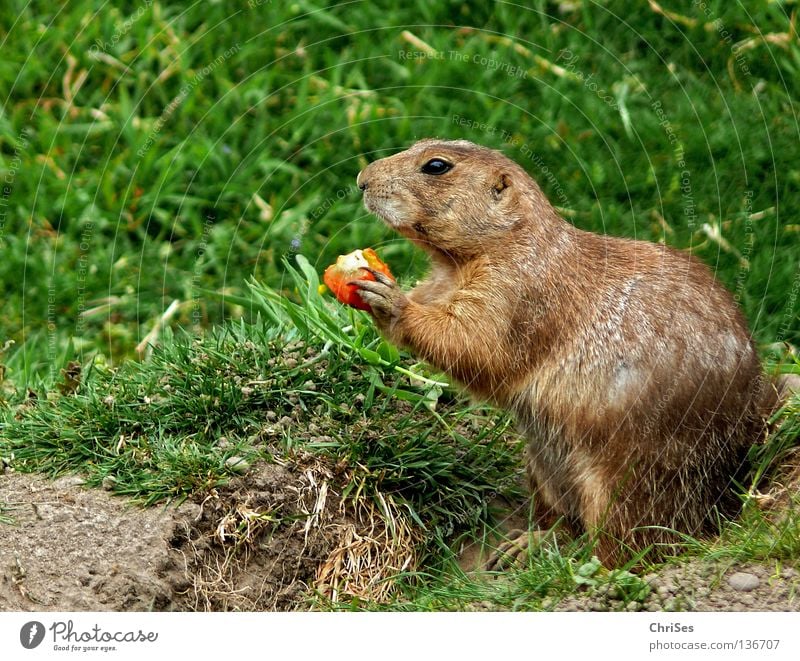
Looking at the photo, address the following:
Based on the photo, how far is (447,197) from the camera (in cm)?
471

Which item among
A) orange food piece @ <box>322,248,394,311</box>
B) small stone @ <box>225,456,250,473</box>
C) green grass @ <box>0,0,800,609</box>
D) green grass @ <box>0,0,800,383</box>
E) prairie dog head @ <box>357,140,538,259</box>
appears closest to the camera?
small stone @ <box>225,456,250,473</box>

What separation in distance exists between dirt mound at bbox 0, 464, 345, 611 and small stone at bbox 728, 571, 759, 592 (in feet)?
4.62

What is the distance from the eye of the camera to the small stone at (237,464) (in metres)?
4.45

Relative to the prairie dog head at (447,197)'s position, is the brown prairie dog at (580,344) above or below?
below

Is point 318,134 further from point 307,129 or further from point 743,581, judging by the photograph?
point 743,581

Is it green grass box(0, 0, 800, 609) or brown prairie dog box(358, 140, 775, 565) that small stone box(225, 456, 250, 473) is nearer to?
brown prairie dog box(358, 140, 775, 565)

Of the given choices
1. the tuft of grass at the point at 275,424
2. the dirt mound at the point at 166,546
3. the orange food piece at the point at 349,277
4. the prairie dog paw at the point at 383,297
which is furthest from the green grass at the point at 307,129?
the dirt mound at the point at 166,546

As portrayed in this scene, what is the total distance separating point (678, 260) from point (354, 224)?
2.25m

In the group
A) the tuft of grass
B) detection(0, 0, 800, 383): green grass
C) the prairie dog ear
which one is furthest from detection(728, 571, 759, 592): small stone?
detection(0, 0, 800, 383): green grass

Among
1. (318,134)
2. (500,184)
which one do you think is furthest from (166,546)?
(318,134)

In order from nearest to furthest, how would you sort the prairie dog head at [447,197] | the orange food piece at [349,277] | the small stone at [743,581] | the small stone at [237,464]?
the small stone at [743,581], the small stone at [237,464], the orange food piece at [349,277], the prairie dog head at [447,197]

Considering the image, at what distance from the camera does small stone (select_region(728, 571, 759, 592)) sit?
3.89 m

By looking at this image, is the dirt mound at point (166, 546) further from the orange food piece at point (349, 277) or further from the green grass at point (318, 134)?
the green grass at point (318, 134)

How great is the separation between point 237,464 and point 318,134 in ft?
9.84
